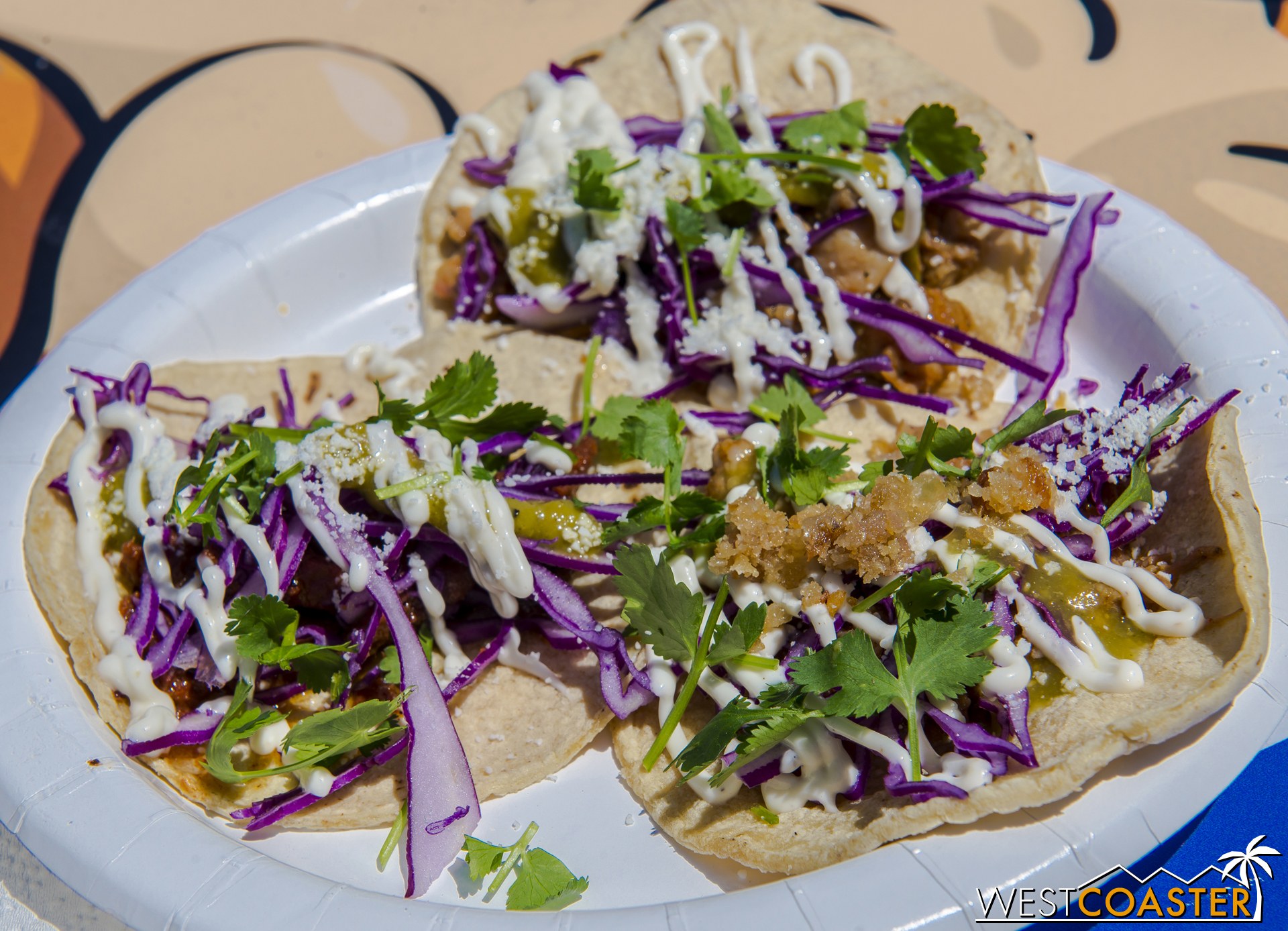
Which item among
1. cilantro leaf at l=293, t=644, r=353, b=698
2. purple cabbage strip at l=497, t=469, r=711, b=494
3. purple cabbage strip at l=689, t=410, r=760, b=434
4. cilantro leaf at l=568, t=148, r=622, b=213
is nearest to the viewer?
cilantro leaf at l=293, t=644, r=353, b=698

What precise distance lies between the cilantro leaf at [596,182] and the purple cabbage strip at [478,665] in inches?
52.7

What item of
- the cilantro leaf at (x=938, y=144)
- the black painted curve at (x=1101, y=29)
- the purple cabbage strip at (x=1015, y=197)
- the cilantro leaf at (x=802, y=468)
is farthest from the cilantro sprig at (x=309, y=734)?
the black painted curve at (x=1101, y=29)

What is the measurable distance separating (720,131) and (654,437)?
1.12m

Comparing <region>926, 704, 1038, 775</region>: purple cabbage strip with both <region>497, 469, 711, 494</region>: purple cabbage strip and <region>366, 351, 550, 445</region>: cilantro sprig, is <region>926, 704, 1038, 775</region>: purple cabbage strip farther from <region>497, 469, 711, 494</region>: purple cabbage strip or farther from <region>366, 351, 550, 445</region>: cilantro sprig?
<region>366, 351, 550, 445</region>: cilantro sprig

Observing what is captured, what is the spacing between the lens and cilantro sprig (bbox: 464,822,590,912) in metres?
1.93

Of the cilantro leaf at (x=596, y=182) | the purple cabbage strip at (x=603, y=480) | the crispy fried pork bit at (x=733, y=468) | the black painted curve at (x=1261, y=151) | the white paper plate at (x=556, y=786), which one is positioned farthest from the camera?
the black painted curve at (x=1261, y=151)

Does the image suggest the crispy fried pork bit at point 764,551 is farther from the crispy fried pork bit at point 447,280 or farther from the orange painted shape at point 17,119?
the orange painted shape at point 17,119

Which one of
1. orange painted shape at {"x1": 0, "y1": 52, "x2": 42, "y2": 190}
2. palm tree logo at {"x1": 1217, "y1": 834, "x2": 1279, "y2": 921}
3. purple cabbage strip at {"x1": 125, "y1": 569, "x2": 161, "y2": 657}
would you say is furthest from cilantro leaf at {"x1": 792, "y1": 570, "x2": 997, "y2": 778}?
orange painted shape at {"x1": 0, "y1": 52, "x2": 42, "y2": 190}

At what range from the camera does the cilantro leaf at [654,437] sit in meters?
2.25

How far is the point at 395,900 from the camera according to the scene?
184 cm

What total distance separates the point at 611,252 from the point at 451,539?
1103mm

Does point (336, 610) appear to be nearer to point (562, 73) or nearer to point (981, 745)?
point (981, 745)

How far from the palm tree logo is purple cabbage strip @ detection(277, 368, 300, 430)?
276 centimetres

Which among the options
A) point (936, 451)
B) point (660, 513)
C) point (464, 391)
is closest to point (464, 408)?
point (464, 391)
